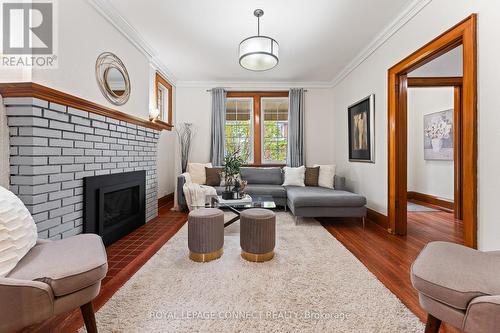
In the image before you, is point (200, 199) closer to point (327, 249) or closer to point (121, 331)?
point (327, 249)

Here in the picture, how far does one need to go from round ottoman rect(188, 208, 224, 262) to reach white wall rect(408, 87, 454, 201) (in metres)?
4.86

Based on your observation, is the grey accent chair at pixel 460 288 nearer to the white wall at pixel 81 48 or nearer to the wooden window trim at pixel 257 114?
the white wall at pixel 81 48

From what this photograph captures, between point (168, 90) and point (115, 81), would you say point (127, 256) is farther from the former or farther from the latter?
point (168, 90)

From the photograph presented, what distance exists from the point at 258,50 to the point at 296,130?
2819 mm

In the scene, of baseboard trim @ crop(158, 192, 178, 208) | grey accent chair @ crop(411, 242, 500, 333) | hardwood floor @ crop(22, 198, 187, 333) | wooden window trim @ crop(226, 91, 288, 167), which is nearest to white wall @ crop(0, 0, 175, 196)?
hardwood floor @ crop(22, 198, 187, 333)

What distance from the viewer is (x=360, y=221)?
12.0 ft

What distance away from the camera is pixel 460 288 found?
966mm

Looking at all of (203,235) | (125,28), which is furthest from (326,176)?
(125,28)

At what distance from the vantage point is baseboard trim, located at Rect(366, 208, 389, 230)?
323 cm

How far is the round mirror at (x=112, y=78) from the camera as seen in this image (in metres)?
2.53

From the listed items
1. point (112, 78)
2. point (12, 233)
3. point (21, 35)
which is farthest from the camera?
point (112, 78)

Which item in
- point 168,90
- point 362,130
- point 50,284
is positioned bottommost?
point 50,284

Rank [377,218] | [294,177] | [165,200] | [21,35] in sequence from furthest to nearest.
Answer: [165,200] < [294,177] < [377,218] < [21,35]

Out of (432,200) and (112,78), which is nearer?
(112,78)
